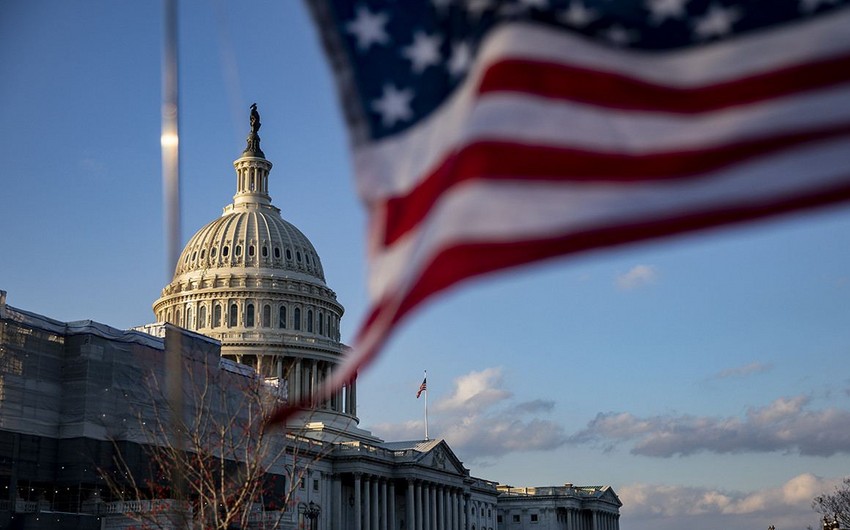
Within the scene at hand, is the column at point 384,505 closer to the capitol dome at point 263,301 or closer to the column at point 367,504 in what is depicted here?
the column at point 367,504

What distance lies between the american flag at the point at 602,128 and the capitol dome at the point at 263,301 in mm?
120581

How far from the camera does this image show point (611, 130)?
21.6ft

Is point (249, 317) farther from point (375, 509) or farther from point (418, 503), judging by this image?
point (375, 509)

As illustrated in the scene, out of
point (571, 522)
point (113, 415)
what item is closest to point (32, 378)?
point (113, 415)

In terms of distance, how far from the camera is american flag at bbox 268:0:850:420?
6059 millimetres

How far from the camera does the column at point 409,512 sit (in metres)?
117

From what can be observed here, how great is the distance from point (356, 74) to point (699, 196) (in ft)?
8.02

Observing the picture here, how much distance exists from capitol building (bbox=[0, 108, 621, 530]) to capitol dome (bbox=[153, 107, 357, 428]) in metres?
0.18

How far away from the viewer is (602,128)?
6.58 metres

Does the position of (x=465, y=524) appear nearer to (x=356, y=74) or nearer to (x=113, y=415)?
(x=113, y=415)

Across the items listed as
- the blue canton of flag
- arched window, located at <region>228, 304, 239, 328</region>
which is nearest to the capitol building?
arched window, located at <region>228, 304, 239, 328</region>

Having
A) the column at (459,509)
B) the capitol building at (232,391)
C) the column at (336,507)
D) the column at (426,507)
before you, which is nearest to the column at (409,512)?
the capitol building at (232,391)

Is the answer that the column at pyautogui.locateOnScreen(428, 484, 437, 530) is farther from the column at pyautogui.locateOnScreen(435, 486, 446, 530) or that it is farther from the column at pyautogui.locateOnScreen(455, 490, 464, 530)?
the column at pyautogui.locateOnScreen(455, 490, 464, 530)

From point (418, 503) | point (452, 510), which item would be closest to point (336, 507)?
point (418, 503)
